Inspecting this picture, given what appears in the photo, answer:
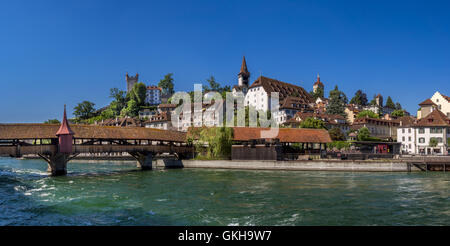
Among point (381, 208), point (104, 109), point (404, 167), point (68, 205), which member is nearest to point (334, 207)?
point (381, 208)

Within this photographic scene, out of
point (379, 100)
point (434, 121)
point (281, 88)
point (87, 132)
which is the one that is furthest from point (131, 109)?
point (379, 100)

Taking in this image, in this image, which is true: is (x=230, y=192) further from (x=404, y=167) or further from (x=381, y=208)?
(x=404, y=167)

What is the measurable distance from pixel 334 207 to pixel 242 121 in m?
37.8

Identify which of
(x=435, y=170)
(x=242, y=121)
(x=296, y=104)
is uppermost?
(x=296, y=104)

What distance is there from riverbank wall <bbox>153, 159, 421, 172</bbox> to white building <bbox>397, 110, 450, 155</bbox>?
71.2 feet

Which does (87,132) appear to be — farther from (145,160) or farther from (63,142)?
(145,160)

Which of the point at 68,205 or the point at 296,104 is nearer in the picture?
the point at 68,205

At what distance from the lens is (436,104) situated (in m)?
70.9

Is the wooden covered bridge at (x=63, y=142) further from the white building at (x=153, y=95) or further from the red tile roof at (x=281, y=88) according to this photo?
the white building at (x=153, y=95)

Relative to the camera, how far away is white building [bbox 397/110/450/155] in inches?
1905

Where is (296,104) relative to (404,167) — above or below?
above

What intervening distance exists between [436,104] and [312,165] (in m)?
53.5

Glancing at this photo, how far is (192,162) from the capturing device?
3809 centimetres

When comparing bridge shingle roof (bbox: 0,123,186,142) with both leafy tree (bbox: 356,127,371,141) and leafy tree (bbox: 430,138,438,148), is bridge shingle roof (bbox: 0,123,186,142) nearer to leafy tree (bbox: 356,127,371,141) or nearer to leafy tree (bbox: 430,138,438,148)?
leafy tree (bbox: 356,127,371,141)
